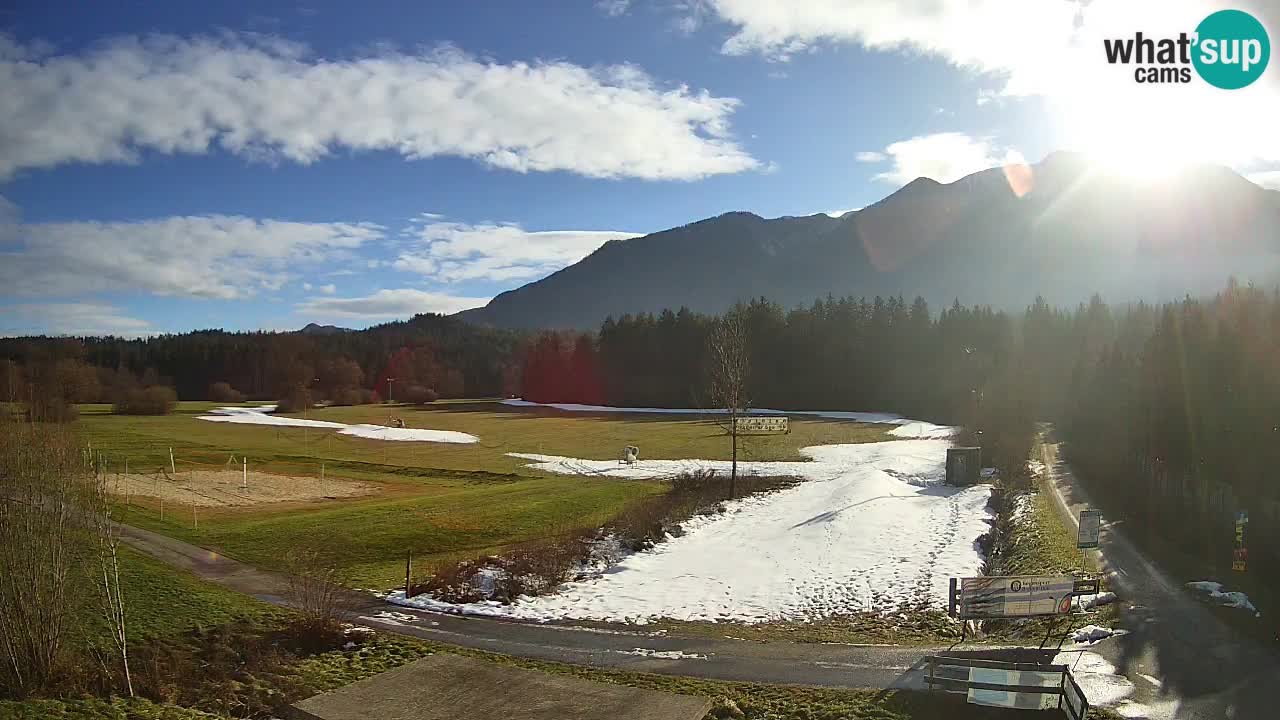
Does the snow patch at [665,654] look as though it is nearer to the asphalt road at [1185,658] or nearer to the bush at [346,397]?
the asphalt road at [1185,658]

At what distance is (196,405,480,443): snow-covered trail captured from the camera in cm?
7812

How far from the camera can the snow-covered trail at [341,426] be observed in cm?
7812

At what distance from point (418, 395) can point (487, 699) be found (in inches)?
5153

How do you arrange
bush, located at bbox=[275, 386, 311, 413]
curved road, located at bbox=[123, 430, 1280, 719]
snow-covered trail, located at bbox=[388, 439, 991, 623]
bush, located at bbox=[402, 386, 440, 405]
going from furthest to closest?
bush, located at bbox=[402, 386, 440, 405] → bush, located at bbox=[275, 386, 311, 413] → snow-covered trail, located at bbox=[388, 439, 991, 623] → curved road, located at bbox=[123, 430, 1280, 719]

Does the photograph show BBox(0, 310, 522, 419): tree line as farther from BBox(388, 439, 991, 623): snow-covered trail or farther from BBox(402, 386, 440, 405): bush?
BBox(388, 439, 991, 623): snow-covered trail

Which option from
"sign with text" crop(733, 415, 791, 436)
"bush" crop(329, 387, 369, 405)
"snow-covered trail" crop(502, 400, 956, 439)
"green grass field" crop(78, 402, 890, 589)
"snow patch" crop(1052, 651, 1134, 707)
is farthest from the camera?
"bush" crop(329, 387, 369, 405)

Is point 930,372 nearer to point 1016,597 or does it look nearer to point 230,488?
point 230,488

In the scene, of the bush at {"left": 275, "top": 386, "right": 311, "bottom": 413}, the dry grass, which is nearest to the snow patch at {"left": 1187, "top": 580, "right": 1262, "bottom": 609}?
the dry grass

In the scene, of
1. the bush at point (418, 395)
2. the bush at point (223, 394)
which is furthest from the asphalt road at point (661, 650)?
the bush at point (223, 394)

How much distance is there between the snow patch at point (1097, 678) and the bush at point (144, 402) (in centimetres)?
11442

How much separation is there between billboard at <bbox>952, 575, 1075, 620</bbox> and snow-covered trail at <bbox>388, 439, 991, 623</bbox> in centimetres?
614

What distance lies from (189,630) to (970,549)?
25259mm

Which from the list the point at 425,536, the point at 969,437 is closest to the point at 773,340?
the point at 969,437

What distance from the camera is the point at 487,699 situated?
1302 centimetres
